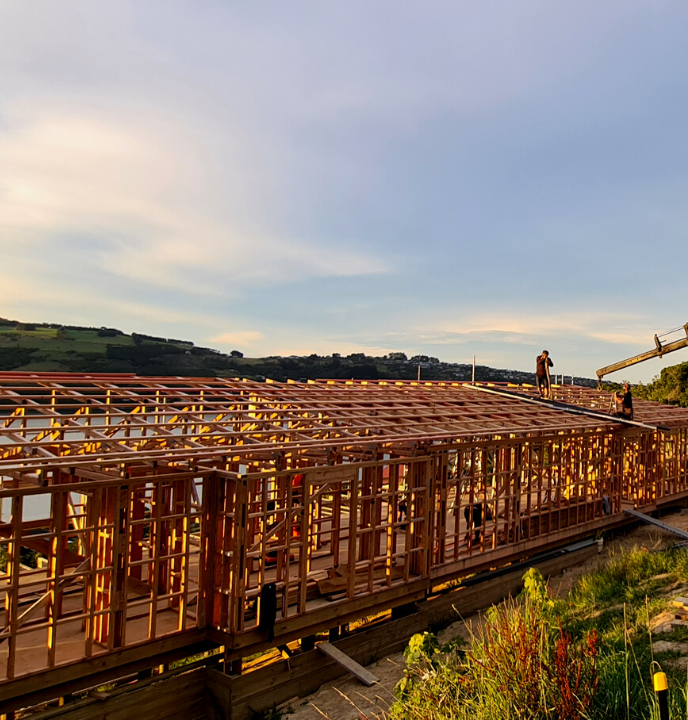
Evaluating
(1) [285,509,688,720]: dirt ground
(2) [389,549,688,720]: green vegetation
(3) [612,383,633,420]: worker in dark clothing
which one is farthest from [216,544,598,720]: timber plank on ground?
(3) [612,383,633,420]: worker in dark clothing

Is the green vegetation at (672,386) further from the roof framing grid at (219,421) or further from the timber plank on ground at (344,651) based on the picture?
the timber plank on ground at (344,651)

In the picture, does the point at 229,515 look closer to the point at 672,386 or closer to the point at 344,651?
the point at 344,651

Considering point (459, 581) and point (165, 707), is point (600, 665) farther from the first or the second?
point (459, 581)

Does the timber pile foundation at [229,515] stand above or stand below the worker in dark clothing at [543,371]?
below

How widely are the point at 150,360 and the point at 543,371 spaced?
119ft

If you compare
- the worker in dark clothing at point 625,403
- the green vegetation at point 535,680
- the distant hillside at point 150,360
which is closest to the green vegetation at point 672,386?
the distant hillside at point 150,360

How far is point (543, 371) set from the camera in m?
18.8

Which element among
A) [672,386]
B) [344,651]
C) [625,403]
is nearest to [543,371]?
[625,403]

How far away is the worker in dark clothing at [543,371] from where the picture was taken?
18050 mm

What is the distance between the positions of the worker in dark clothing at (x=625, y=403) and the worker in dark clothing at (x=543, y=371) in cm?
191

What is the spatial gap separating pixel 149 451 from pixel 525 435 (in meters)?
9.11

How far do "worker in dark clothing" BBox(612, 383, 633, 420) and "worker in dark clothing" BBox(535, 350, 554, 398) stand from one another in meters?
1.91

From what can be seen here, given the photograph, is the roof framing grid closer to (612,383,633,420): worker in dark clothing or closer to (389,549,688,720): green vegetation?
(612,383,633,420): worker in dark clothing

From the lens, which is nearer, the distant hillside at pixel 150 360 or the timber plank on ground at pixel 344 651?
the timber plank on ground at pixel 344 651
